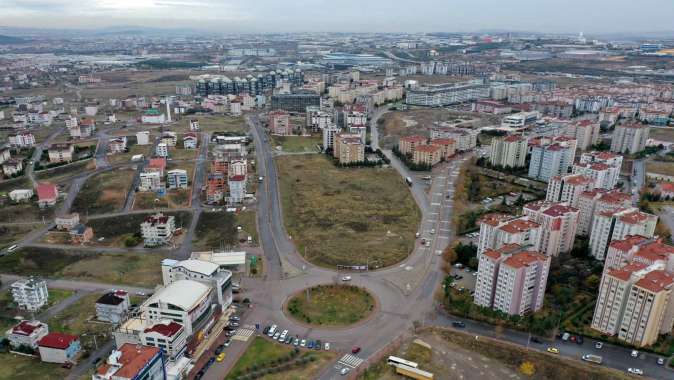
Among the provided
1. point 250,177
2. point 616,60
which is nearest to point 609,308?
point 250,177

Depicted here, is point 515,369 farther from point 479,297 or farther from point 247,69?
point 247,69

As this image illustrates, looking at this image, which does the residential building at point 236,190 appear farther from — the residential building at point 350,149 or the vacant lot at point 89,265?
the residential building at point 350,149

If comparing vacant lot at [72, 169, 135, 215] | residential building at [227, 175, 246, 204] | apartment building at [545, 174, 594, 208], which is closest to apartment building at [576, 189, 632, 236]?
apartment building at [545, 174, 594, 208]

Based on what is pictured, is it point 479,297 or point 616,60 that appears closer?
point 479,297

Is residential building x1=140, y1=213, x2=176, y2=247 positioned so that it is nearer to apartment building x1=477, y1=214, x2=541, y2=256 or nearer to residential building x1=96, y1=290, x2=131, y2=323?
residential building x1=96, y1=290, x2=131, y2=323

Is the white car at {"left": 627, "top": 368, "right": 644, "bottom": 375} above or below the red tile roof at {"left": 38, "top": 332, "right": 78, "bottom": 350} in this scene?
below

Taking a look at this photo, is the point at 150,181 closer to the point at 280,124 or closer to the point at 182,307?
the point at 182,307

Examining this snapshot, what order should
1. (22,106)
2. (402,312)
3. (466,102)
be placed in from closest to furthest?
(402,312)
(22,106)
(466,102)

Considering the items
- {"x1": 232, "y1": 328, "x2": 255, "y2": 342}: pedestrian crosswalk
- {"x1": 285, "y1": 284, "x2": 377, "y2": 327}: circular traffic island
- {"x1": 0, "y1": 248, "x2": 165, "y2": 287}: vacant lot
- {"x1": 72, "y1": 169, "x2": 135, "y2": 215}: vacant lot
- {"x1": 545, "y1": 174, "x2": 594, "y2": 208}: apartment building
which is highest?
{"x1": 545, "y1": 174, "x2": 594, "y2": 208}: apartment building
